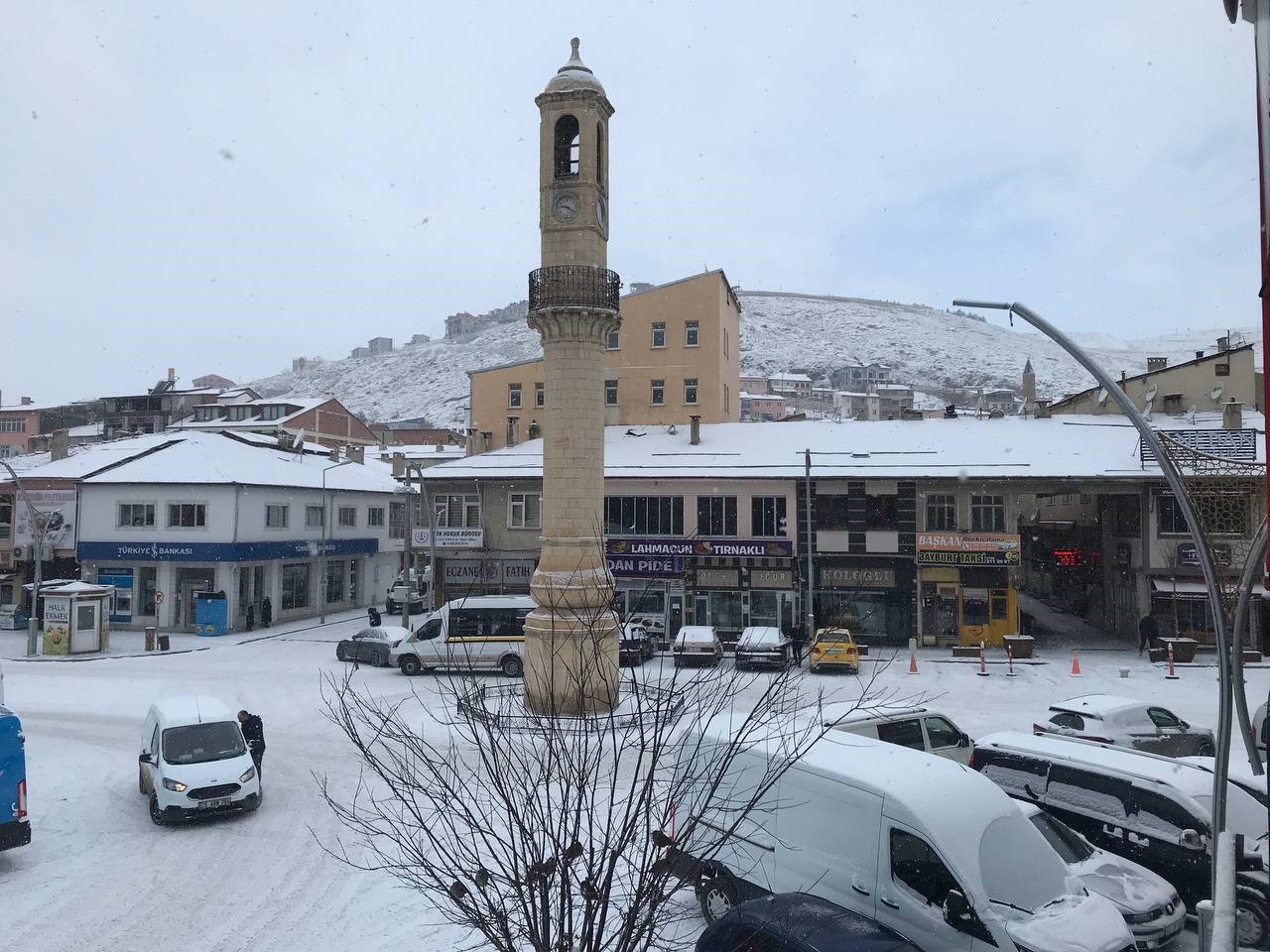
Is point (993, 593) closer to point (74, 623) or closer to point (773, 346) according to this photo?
point (74, 623)

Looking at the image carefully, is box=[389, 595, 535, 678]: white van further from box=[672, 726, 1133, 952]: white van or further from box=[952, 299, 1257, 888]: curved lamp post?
box=[952, 299, 1257, 888]: curved lamp post

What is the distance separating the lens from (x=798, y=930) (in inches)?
310

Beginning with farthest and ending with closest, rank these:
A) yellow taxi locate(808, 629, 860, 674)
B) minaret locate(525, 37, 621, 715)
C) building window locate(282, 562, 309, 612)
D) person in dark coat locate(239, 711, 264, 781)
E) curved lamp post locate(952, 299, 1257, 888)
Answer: building window locate(282, 562, 309, 612) < yellow taxi locate(808, 629, 860, 674) < minaret locate(525, 37, 621, 715) < person in dark coat locate(239, 711, 264, 781) < curved lamp post locate(952, 299, 1257, 888)

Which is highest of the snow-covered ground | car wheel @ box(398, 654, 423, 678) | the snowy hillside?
the snowy hillside

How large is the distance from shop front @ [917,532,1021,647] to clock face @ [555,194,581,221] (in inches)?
749

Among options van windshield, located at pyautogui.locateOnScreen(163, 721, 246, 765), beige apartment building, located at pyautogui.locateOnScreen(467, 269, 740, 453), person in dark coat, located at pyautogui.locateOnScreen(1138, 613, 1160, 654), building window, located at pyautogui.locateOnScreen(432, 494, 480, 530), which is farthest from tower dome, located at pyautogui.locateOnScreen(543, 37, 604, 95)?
person in dark coat, located at pyautogui.locateOnScreen(1138, 613, 1160, 654)

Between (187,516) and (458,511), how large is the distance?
1162 cm

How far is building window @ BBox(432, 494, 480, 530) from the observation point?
128ft

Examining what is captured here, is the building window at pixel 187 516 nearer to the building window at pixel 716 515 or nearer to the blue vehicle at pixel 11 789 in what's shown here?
the building window at pixel 716 515

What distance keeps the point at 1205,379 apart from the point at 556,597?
3635 centimetres

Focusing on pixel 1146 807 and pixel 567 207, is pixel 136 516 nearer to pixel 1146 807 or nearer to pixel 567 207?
pixel 567 207

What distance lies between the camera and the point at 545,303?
22.0 metres

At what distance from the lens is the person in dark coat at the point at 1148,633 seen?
30719 millimetres

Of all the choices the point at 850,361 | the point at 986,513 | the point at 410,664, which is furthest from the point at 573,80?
the point at 850,361
